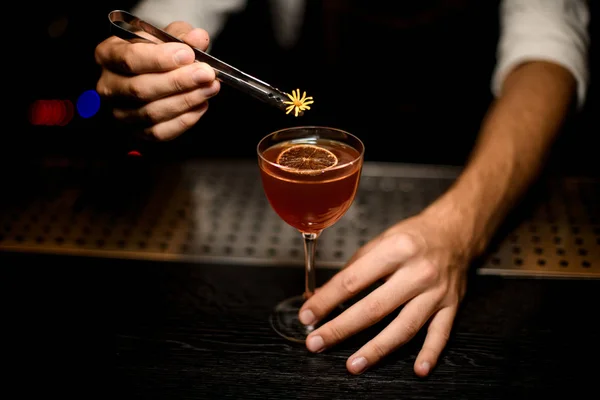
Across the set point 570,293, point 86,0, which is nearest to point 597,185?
point 570,293

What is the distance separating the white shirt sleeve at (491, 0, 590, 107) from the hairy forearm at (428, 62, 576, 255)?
4 centimetres

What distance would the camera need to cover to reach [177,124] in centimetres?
127

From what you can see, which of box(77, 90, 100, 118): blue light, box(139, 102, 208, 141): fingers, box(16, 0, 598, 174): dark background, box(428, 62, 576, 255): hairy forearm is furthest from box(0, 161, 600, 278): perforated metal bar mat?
box(77, 90, 100, 118): blue light

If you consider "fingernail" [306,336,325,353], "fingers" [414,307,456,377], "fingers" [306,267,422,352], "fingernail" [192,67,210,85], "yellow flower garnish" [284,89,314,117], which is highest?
"fingernail" [192,67,210,85]

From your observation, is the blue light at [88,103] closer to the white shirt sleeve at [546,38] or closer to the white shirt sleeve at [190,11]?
the white shirt sleeve at [190,11]

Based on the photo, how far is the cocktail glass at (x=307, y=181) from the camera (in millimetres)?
1060

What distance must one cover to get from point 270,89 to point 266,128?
188 centimetres

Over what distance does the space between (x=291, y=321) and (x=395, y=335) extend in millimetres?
274

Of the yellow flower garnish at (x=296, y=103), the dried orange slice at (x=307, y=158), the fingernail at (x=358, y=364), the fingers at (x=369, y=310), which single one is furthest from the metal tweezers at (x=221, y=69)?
the fingernail at (x=358, y=364)

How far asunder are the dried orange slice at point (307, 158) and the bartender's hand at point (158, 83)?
213mm

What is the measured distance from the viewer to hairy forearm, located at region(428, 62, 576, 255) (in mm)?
1337

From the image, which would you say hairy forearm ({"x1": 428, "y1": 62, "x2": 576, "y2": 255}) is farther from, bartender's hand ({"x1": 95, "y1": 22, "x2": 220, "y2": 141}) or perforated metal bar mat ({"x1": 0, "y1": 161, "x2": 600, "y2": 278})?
bartender's hand ({"x1": 95, "y1": 22, "x2": 220, "y2": 141})

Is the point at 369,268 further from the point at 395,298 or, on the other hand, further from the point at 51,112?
the point at 51,112

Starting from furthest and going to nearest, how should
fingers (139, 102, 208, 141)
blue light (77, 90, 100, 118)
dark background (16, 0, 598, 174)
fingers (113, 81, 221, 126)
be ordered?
1. blue light (77, 90, 100, 118)
2. dark background (16, 0, 598, 174)
3. fingers (139, 102, 208, 141)
4. fingers (113, 81, 221, 126)
